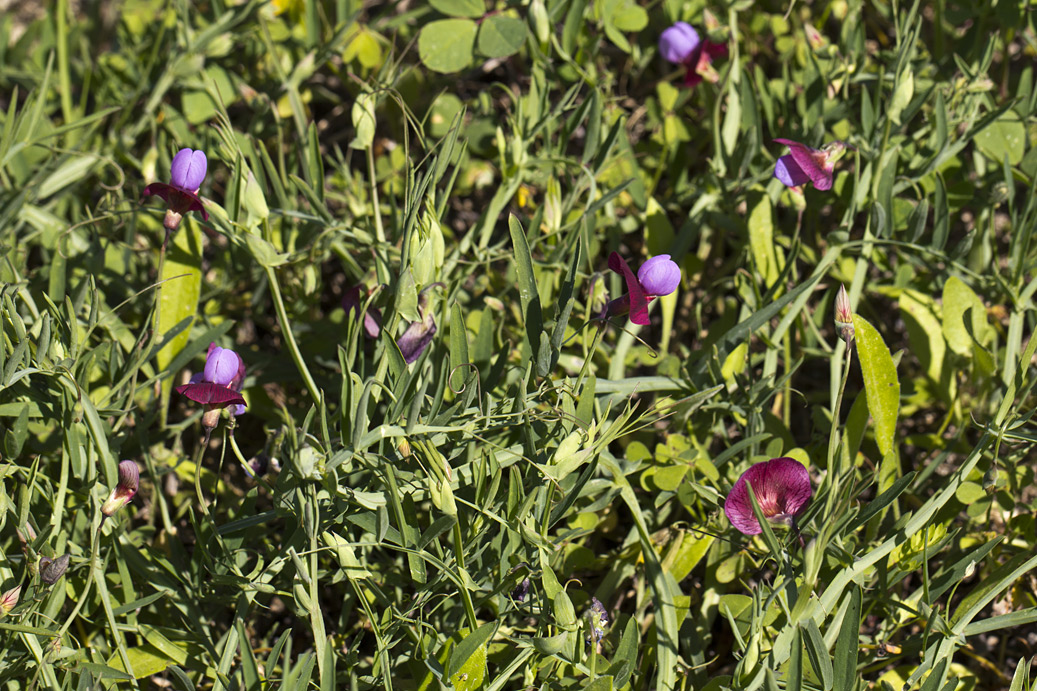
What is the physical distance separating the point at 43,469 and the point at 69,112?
3.04ft

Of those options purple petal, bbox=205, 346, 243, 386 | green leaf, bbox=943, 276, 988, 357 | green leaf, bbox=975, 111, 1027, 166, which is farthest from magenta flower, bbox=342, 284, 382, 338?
green leaf, bbox=975, 111, 1027, 166

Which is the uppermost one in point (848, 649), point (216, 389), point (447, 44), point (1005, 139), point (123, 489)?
point (447, 44)

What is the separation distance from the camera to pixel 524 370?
1.16 metres

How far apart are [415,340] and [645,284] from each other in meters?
0.33

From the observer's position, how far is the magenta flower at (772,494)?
114 cm

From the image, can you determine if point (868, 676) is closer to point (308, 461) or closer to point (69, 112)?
point (308, 461)

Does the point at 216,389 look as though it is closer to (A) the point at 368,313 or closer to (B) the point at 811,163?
(A) the point at 368,313

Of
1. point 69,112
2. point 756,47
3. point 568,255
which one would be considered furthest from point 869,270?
point 69,112

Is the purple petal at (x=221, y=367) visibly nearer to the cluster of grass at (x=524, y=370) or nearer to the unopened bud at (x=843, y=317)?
the cluster of grass at (x=524, y=370)

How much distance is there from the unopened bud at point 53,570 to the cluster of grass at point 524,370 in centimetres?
2

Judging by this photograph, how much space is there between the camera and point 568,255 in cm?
147

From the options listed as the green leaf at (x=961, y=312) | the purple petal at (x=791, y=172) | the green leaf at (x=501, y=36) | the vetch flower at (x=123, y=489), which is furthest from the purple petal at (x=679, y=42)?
the vetch flower at (x=123, y=489)

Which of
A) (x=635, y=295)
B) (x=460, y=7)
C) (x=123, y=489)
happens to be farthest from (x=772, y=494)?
(x=460, y=7)

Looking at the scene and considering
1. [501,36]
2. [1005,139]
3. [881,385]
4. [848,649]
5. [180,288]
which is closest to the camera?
[848,649]
